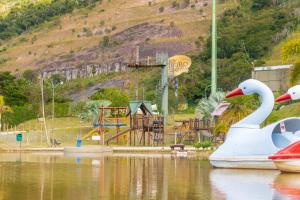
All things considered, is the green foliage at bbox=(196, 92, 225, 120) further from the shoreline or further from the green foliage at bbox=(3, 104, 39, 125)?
the green foliage at bbox=(3, 104, 39, 125)

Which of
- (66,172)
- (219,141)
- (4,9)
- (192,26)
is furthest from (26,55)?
(66,172)

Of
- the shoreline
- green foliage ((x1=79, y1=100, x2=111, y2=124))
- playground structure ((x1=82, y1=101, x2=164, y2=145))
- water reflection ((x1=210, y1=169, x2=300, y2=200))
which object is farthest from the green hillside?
water reflection ((x1=210, y1=169, x2=300, y2=200))

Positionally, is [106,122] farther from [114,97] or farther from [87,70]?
[87,70]

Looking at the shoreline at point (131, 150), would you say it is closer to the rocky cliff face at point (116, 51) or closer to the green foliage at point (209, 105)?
the green foliage at point (209, 105)

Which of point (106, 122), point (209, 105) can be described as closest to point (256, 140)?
point (209, 105)

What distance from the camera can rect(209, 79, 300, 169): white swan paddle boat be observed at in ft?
90.8

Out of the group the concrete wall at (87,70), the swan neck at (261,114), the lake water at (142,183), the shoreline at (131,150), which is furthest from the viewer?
the concrete wall at (87,70)

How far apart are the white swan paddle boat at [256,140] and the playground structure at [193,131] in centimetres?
2257

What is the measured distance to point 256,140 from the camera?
27766mm

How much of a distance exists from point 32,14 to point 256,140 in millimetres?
140926

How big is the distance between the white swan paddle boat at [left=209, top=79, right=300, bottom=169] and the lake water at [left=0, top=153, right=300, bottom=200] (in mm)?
597

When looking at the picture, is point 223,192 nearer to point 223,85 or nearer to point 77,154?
point 77,154

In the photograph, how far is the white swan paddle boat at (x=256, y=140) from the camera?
27.7 meters

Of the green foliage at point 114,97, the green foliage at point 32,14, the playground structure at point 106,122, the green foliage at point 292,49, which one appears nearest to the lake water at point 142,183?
the green foliage at point 292,49
